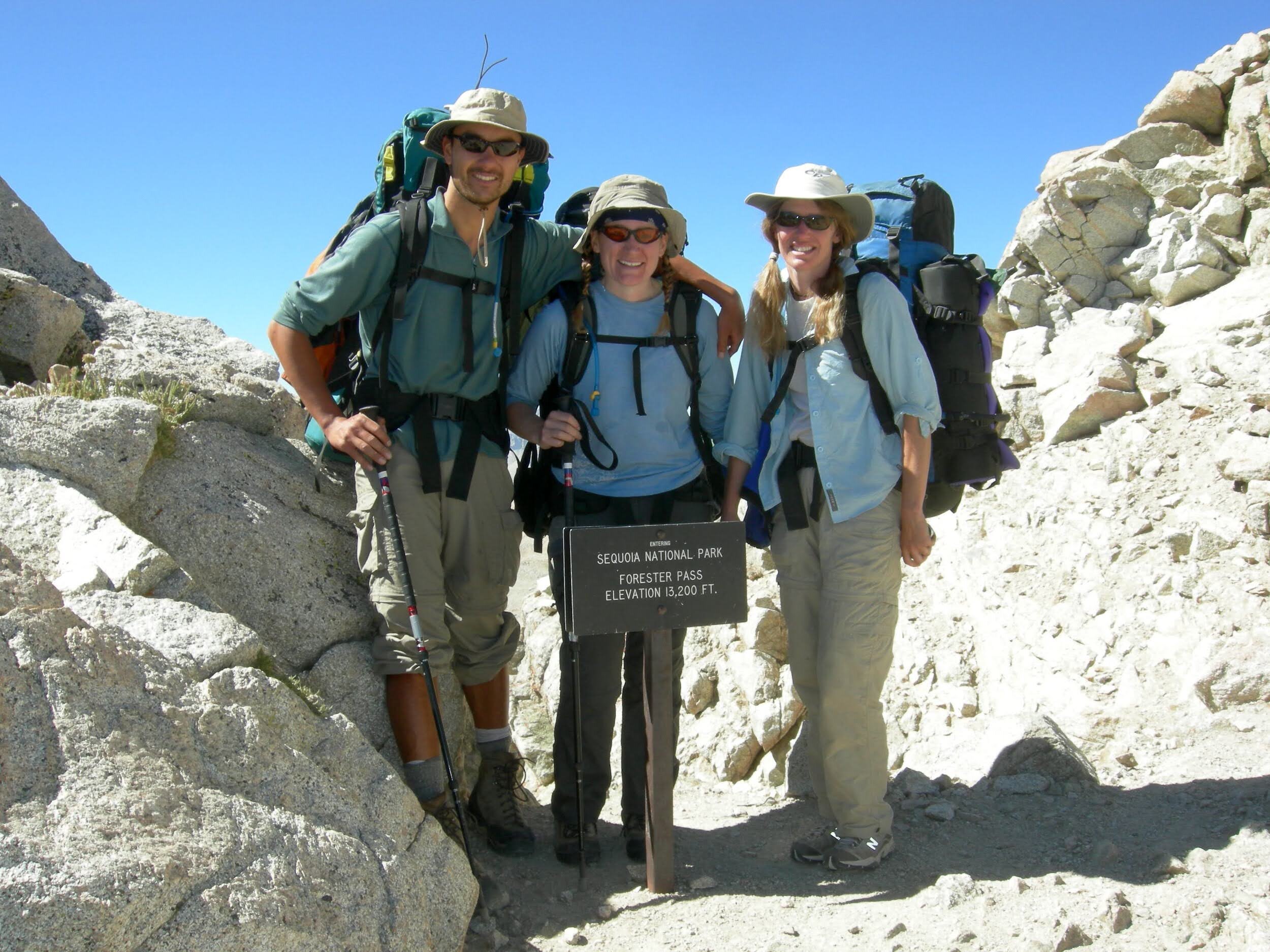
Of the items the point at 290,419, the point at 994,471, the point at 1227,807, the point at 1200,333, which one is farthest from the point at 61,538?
the point at 1200,333

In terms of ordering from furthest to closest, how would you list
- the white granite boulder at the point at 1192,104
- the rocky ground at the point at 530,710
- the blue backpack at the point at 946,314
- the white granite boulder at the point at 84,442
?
the white granite boulder at the point at 1192,104
the blue backpack at the point at 946,314
the white granite boulder at the point at 84,442
the rocky ground at the point at 530,710

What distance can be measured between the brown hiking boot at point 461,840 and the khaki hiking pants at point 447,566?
675 millimetres

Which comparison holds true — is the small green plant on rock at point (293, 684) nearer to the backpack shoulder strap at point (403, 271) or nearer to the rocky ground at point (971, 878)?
the rocky ground at point (971, 878)

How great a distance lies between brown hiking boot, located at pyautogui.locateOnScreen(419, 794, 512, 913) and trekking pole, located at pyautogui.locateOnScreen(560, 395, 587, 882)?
0.43 m

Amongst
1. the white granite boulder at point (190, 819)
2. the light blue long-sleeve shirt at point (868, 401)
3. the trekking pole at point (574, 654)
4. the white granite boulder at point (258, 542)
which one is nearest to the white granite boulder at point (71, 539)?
the white granite boulder at point (258, 542)

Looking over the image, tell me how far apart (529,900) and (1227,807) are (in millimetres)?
4001

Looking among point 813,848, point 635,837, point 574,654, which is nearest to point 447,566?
point 574,654

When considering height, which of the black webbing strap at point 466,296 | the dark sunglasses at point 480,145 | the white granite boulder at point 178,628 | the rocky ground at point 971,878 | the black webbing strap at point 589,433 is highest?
the dark sunglasses at point 480,145

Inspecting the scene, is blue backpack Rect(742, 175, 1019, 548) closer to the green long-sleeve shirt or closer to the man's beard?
the green long-sleeve shirt

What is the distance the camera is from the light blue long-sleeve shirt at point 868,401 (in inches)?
203

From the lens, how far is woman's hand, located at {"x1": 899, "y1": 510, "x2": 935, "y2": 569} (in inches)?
206

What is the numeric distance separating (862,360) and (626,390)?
47.5 inches

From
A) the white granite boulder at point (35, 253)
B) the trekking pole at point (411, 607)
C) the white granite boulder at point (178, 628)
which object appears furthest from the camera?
the white granite boulder at point (35, 253)

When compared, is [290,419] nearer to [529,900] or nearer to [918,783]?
[529,900]
